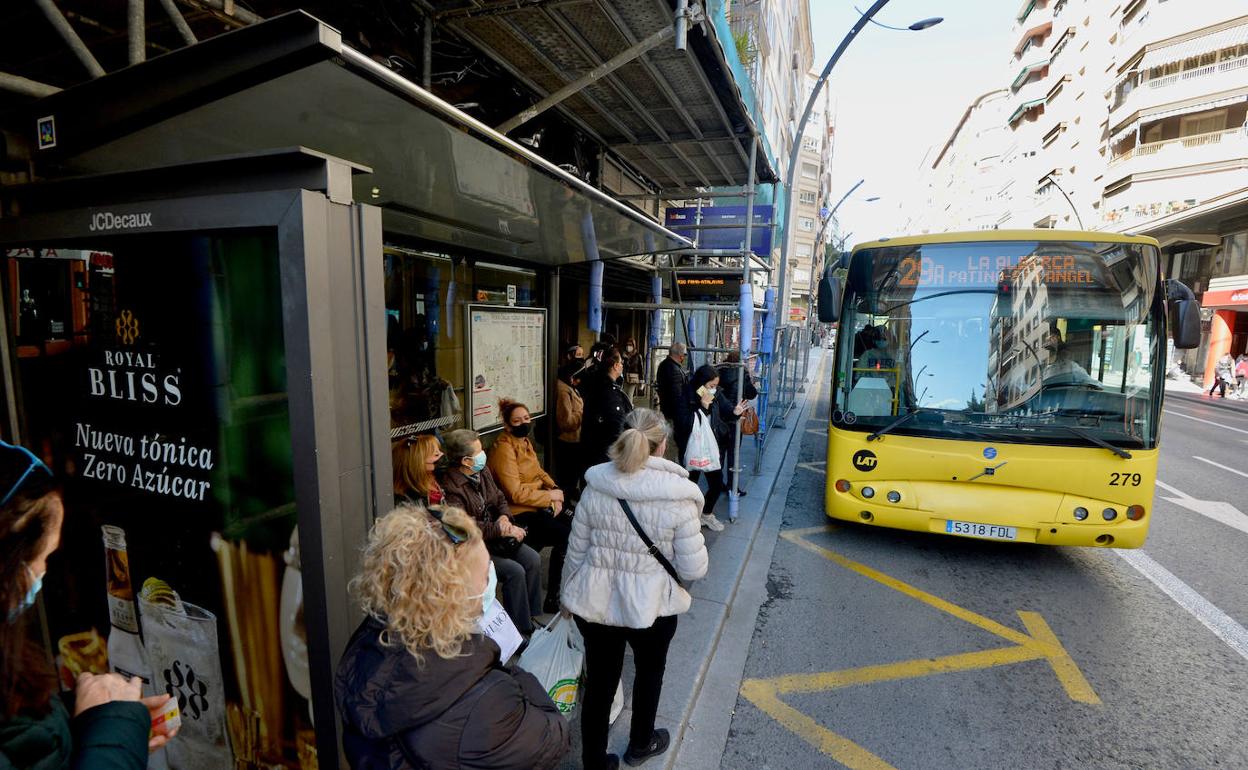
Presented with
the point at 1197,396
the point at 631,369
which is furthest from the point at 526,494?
the point at 1197,396

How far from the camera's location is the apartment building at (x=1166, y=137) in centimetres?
2434

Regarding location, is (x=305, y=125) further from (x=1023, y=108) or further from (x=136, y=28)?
(x=1023, y=108)

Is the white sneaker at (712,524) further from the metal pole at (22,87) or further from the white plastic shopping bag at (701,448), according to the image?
the metal pole at (22,87)

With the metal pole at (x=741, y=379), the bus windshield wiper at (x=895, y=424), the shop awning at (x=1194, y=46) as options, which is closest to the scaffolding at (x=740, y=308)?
the metal pole at (x=741, y=379)

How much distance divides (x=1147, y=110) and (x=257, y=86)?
128 ft

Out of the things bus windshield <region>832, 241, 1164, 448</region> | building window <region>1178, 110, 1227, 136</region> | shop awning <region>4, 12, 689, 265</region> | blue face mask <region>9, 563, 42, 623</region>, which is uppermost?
building window <region>1178, 110, 1227, 136</region>

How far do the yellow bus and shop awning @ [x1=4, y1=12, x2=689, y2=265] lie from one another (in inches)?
123

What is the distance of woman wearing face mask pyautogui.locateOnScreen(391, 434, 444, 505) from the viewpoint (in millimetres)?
3402

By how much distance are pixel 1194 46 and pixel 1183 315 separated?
3342 centimetres

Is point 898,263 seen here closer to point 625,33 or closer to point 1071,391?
point 1071,391

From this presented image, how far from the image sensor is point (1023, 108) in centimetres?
4641

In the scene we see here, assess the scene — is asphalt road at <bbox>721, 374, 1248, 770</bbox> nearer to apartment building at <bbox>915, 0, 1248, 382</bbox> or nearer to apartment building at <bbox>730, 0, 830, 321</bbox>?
apartment building at <bbox>730, 0, 830, 321</bbox>

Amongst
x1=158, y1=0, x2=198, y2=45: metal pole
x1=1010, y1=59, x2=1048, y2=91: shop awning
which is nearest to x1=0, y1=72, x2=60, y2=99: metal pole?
x1=158, y1=0, x2=198, y2=45: metal pole

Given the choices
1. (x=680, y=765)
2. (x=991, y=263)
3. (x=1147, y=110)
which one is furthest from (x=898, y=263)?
(x=1147, y=110)
